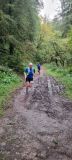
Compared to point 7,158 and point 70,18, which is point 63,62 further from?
point 7,158

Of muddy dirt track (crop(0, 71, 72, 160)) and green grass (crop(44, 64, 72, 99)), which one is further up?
muddy dirt track (crop(0, 71, 72, 160))

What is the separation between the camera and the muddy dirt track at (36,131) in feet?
21.2

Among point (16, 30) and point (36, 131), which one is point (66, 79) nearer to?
point (16, 30)

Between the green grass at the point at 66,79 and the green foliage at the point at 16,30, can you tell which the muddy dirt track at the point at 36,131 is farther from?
the green foliage at the point at 16,30

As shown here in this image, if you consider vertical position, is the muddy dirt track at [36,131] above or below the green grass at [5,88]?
above

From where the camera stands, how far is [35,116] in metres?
10.1

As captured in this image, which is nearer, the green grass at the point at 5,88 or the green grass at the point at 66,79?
the green grass at the point at 5,88

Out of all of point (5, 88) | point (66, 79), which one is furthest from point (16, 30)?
point (5, 88)

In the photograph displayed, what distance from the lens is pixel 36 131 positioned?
26.9 feet

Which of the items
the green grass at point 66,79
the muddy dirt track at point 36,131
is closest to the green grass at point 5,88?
the muddy dirt track at point 36,131

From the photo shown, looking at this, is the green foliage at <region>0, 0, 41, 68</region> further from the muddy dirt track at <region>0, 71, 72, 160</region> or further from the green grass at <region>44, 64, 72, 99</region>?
the muddy dirt track at <region>0, 71, 72, 160</region>

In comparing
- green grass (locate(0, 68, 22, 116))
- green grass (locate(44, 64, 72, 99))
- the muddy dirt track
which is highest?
the muddy dirt track

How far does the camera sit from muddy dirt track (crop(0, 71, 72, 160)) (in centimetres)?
647

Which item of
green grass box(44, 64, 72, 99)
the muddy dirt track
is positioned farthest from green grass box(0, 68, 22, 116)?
green grass box(44, 64, 72, 99)
